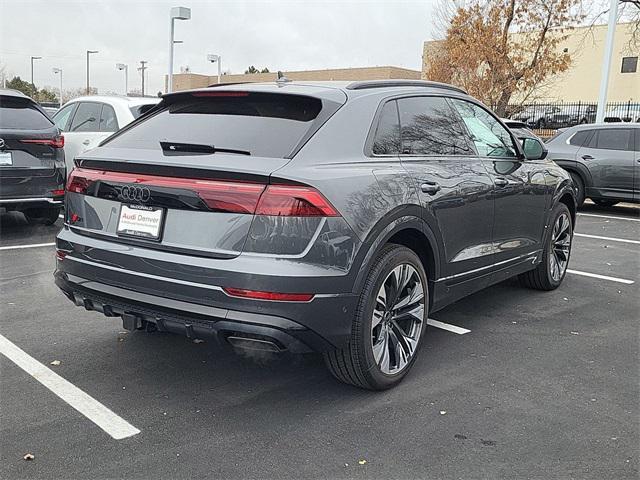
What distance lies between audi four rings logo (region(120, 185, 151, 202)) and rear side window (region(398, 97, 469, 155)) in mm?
1511

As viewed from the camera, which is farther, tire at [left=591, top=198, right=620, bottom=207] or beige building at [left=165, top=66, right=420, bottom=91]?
beige building at [left=165, top=66, right=420, bottom=91]

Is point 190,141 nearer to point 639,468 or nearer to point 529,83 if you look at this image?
point 639,468

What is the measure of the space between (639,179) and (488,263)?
312 inches

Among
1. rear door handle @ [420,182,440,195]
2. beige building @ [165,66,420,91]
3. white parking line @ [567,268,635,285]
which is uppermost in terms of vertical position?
beige building @ [165,66,420,91]

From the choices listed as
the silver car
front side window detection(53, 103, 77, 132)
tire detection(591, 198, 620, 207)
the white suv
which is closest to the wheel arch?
the white suv

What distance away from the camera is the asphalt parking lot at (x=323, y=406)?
9.61 ft

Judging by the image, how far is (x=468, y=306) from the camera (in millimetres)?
5480

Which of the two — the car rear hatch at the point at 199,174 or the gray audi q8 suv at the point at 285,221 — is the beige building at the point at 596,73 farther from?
the car rear hatch at the point at 199,174

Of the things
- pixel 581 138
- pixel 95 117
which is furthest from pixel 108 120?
pixel 581 138

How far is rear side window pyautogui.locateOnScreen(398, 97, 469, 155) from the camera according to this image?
4051 mm

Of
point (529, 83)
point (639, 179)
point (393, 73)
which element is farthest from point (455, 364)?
point (393, 73)

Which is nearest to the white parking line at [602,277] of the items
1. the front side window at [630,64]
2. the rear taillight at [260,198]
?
the rear taillight at [260,198]

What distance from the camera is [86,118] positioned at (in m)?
9.36

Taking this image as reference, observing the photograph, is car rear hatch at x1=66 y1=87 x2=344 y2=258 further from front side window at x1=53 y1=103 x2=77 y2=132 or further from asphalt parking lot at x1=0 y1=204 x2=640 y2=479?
front side window at x1=53 y1=103 x2=77 y2=132
